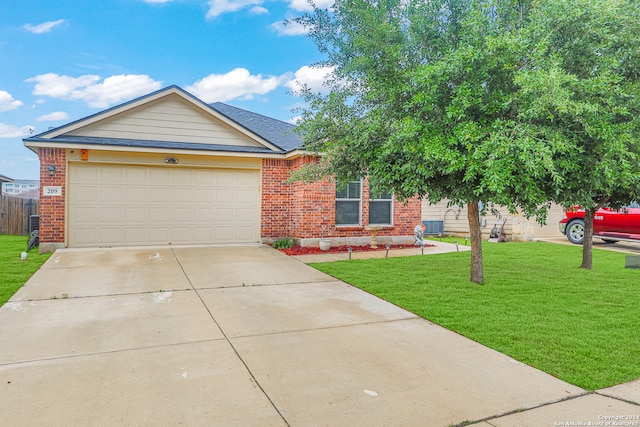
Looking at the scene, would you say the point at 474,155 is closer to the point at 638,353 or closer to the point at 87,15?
the point at 638,353

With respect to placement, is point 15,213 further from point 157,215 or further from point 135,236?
point 157,215

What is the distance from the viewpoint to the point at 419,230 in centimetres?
1163

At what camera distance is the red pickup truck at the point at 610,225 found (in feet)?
38.5

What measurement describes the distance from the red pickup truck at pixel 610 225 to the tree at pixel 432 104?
26.2 feet

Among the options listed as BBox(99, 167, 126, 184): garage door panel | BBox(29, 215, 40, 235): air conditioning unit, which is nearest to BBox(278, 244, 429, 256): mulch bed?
BBox(99, 167, 126, 184): garage door panel

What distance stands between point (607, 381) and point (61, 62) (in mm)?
22636

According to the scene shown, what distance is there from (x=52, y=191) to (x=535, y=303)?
34.7 ft

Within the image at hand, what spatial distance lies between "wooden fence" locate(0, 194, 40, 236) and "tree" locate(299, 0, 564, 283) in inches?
537

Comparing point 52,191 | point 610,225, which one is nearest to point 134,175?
point 52,191

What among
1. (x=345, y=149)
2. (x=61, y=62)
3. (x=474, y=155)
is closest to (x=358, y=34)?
(x=345, y=149)

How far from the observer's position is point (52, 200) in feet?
31.9

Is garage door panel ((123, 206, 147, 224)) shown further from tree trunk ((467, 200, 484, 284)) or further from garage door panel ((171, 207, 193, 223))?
tree trunk ((467, 200, 484, 284))

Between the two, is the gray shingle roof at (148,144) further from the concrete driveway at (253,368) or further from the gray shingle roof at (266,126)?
the concrete driveway at (253,368)

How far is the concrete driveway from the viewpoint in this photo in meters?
2.67
